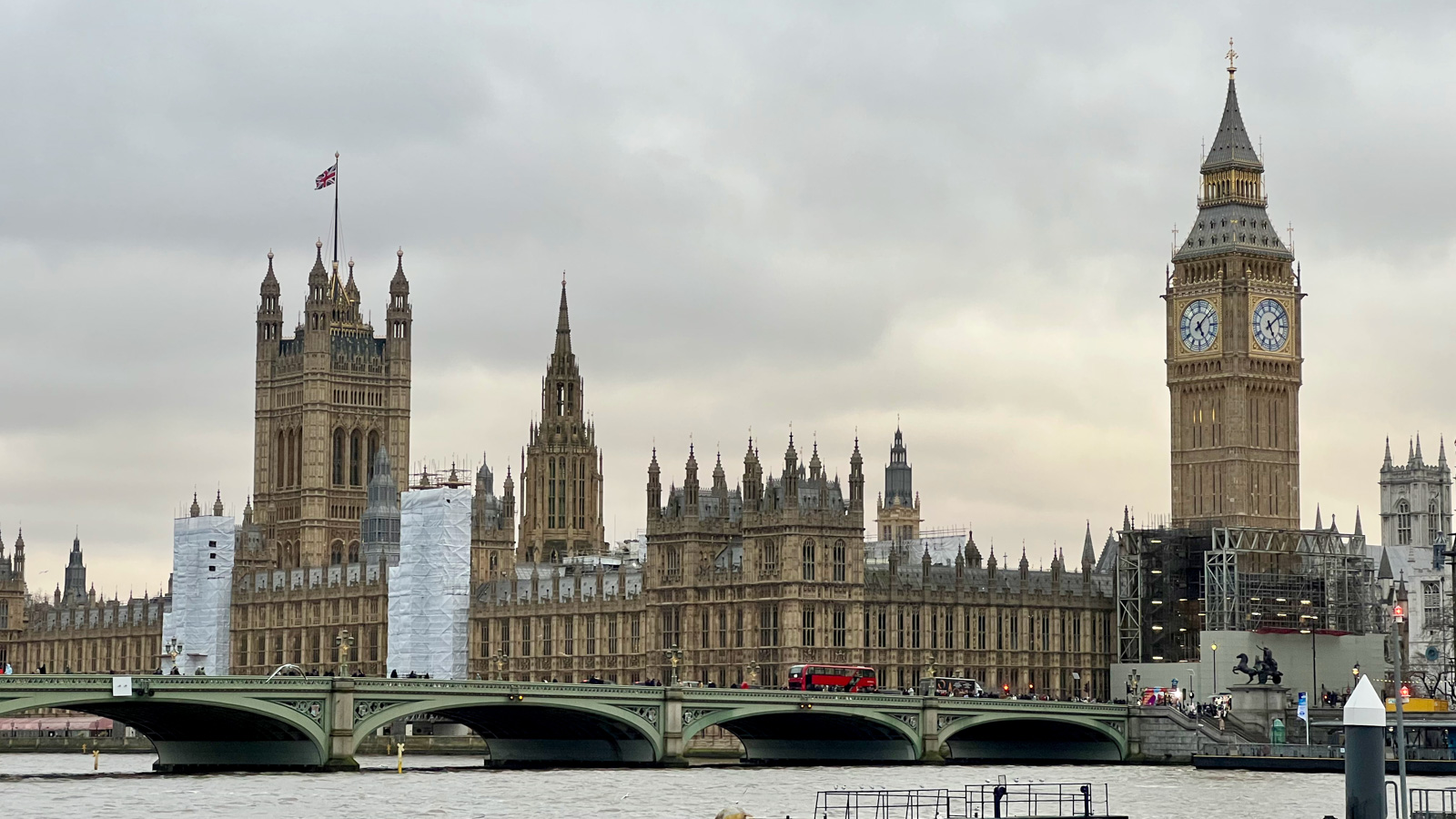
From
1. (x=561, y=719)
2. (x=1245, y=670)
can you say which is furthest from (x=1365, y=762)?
(x=1245, y=670)

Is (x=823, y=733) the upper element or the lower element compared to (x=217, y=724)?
lower

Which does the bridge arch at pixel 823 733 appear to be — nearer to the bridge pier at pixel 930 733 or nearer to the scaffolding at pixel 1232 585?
the bridge pier at pixel 930 733

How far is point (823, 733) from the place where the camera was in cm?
13275

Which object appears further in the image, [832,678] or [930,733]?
[832,678]

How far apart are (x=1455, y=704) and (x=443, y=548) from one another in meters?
71.8

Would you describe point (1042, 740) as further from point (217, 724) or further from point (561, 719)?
point (217, 724)

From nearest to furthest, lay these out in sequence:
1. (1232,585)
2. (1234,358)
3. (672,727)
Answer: (672,727)
(1232,585)
(1234,358)

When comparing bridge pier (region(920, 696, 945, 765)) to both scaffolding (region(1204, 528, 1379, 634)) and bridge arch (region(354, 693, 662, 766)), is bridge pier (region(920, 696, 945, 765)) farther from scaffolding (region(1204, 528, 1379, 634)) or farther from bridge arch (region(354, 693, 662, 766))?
scaffolding (region(1204, 528, 1379, 634))

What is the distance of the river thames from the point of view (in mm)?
91062

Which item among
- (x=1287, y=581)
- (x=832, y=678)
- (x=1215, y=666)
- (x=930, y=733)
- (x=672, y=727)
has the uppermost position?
(x=1287, y=581)

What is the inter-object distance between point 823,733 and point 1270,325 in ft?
151

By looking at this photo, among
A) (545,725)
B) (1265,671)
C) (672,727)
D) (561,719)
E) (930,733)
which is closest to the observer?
(672,727)

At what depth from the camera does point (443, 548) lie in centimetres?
18462

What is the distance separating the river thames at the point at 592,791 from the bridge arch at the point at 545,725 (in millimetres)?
2266
